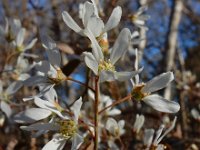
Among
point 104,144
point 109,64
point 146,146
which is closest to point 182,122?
point 104,144

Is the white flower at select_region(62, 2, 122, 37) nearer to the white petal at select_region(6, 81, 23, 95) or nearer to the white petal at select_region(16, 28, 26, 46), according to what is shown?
the white petal at select_region(6, 81, 23, 95)

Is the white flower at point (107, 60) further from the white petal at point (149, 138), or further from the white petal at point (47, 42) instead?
the white petal at point (149, 138)

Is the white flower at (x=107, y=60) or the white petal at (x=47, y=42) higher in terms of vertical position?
the white petal at (x=47, y=42)

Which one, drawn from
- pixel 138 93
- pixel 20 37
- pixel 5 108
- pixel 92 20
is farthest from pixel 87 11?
pixel 20 37

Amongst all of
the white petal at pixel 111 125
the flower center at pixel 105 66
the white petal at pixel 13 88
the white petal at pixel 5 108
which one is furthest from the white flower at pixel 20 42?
the flower center at pixel 105 66

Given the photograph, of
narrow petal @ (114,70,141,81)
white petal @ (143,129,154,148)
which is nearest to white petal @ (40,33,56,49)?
narrow petal @ (114,70,141,81)

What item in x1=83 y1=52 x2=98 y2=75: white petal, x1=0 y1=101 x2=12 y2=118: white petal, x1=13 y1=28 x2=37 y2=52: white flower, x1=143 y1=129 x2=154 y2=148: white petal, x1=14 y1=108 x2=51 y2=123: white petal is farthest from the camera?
x1=13 y1=28 x2=37 y2=52: white flower

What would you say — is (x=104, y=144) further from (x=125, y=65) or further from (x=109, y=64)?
(x=125, y=65)
